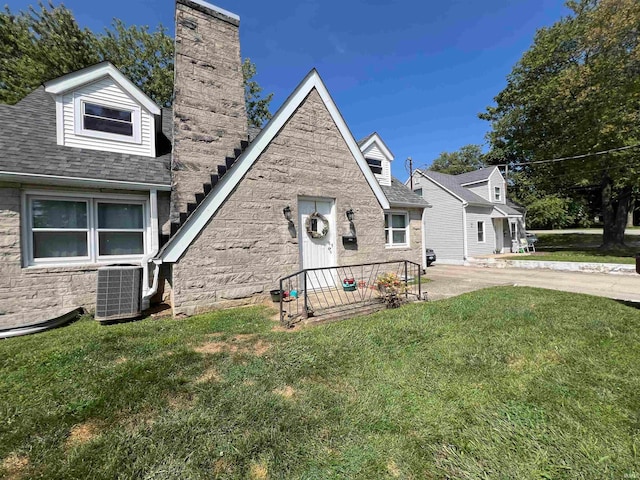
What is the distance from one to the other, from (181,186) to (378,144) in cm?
889

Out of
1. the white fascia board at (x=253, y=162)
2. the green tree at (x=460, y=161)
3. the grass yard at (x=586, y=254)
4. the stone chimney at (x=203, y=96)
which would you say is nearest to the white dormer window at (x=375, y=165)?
the white fascia board at (x=253, y=162)

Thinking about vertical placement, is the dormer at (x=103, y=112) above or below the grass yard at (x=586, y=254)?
above

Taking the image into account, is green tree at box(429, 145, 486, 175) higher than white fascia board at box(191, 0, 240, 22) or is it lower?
higher

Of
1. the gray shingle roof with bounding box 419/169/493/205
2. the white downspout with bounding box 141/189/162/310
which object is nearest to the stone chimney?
the white downspout with bounding box 141/189/162/310

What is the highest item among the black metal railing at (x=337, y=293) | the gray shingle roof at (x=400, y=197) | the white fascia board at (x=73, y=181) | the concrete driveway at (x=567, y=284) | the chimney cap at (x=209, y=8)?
the chimney cap at (x=209, y=8)

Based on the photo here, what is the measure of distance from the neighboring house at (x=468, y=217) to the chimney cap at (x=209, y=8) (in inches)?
603

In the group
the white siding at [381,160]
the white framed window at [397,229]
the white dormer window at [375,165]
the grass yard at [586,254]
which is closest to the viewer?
the white framed window at [397,229]

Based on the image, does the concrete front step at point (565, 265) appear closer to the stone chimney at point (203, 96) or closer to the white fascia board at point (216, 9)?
the stone chimney at point (203, 96)

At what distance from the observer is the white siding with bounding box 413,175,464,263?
1711 centimetres

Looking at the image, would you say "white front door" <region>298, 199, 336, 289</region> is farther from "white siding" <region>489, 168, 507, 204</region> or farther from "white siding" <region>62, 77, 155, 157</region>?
A: "white siding" <region>489, 168, 507, 204</region>

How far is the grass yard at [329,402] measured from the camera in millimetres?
2061

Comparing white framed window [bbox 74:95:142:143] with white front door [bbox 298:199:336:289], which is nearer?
white framed window [bbox 74:95:142:143]

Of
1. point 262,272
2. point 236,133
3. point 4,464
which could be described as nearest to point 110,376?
point 4,464

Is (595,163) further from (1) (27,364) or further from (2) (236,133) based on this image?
(1) (27,364)
